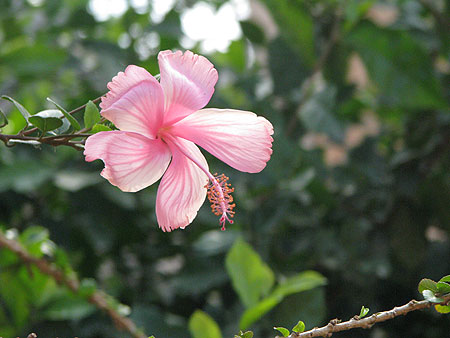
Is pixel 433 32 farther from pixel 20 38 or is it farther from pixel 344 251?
pixel 20 38

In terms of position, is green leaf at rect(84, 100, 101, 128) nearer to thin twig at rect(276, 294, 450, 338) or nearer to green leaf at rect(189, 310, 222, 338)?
thin twig at rect(276, 294, 450, 338)

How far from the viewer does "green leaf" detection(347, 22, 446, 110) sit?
811mm

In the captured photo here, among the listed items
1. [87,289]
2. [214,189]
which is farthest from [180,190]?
[87,289]

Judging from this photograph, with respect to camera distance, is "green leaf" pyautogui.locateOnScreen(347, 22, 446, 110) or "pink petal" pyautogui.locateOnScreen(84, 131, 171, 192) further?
"green leaf" pyautogui.locateOnScreen(347, 22, 446, 110)

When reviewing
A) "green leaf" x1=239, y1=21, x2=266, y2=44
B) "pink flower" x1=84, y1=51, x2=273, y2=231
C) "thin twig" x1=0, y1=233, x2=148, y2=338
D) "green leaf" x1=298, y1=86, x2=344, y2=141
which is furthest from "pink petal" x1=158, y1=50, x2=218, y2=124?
"green leaf" x1=239, y1=21, x2=266, y2=44

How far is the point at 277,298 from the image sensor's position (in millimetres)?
580

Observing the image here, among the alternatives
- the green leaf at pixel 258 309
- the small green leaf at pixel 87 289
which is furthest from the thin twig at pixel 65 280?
the green leaf at pixel 258 309

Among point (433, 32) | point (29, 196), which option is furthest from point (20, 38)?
point (433, 32)

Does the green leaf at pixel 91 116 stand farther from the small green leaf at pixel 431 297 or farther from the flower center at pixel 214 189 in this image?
the small green leaf at pixel 431 297

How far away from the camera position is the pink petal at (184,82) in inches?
11.0

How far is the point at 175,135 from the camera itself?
0.29 m

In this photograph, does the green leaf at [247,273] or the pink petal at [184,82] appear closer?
the pink petal at [184,82]

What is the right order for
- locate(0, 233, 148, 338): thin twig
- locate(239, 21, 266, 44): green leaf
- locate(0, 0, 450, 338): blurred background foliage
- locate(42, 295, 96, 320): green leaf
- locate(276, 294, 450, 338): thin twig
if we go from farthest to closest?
locate(239, 21, 266, 44): green leaf
locate(0, 0, 450, 338): blurred background foliage
locate(42, 295, 96, 320): green leaf
locate(0, 233, 148, 338): thin twig
locate(276, 294, 450, 338): thin twig

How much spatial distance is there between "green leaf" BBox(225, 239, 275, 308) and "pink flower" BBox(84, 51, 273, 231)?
1.01 ft
